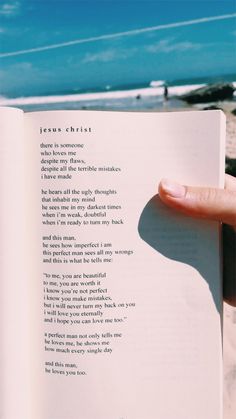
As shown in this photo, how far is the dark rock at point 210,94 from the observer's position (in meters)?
5.32

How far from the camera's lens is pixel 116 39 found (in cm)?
458

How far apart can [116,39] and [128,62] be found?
0.32 meters

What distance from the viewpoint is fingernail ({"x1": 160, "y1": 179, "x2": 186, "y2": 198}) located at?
823 millimetres

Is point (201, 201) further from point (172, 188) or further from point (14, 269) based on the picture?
point (14, 269)

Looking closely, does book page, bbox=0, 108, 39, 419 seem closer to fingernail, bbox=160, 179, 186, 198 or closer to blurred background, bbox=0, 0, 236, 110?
fingernail, bbox=160, 179, 186, 198

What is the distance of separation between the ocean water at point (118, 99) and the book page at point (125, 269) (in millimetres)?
4550

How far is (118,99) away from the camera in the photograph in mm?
6020

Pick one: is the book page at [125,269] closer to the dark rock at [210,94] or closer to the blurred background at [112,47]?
the blurred background at [112,47]

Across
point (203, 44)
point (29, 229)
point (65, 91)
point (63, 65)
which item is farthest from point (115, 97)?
point (29, 229)

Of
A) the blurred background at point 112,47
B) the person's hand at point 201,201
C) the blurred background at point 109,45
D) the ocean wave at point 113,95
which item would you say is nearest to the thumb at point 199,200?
the person's hand at point 201,201

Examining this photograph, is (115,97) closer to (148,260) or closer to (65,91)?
(65,91)

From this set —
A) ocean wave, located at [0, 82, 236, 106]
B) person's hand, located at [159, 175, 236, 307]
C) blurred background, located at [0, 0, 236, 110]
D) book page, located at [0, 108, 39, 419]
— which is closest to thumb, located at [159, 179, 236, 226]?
person's hand, located at [159, 175, 236, 307]

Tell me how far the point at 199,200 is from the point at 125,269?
6.4 inches

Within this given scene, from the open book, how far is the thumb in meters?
0.02
